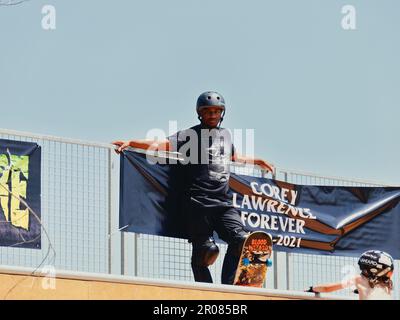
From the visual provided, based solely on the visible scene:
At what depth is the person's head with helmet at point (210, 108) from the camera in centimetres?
1944

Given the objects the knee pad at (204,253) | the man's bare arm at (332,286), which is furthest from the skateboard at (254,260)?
the man's bare arm at (332,286)

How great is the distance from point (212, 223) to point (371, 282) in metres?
2.43

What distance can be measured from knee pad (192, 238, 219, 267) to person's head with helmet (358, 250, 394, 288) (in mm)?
2334

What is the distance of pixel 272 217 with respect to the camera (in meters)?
20.9

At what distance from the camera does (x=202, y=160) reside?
19.5 metres

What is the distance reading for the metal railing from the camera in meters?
18.1

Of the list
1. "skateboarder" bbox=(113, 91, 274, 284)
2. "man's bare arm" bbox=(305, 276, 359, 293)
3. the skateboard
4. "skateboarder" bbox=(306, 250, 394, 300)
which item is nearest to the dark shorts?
"skateboarder" bbox=(113, 91, 274, 284)

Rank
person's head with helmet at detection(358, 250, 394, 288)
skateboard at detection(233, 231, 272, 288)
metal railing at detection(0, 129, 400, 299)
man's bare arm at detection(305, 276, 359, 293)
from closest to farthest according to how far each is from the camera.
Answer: metal railing at detection(0, 129, 400, 299)
skateboard at detection(233, 231, 272, 288)
man's bare arm at detection(305, 276, 359, 293)
person's head with helmet at detection(358, 250, 394, 288)

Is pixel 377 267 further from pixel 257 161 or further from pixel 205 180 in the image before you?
pixel 205 180

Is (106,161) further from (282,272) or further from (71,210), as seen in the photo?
(282,272)

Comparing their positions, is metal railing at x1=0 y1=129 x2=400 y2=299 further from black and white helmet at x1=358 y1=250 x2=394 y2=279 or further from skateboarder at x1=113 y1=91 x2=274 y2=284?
black and white helmet at x1=358 y1=250 x2=394 y2=279

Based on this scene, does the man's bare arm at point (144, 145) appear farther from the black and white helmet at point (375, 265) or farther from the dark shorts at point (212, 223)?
the black and white helmet at point (375, 265)
